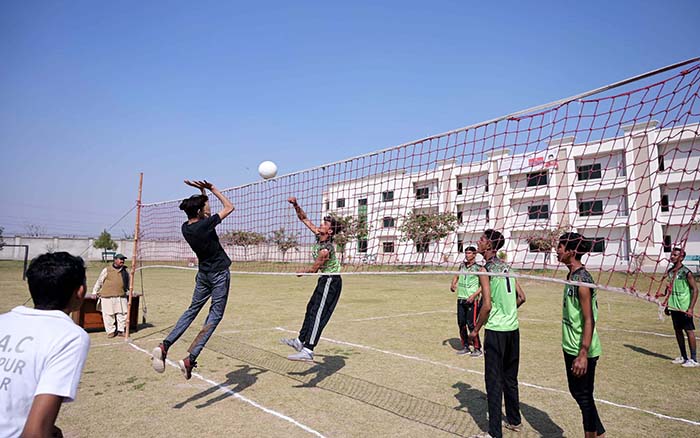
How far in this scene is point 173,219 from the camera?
11.0 m

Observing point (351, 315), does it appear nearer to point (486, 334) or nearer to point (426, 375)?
point (426, 375)

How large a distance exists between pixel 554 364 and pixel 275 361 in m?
4.70

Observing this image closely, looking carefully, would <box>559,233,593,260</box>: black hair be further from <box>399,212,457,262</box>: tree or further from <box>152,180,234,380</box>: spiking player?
<box>152,180,234,380</box>: spiking player

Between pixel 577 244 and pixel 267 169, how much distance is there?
19.7ft

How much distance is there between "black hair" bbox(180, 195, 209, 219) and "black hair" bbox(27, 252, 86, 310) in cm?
341

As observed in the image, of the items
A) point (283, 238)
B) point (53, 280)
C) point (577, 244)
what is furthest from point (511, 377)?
point (283, 238)

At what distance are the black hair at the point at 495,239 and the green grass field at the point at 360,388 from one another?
1952 mm

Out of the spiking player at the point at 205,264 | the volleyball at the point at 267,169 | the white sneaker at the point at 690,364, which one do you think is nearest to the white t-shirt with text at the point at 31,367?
the spiking player at the point at 205,264

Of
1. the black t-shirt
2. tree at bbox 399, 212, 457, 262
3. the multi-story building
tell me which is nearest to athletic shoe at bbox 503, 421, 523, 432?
the multi-story building

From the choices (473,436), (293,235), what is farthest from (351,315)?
(473,436)

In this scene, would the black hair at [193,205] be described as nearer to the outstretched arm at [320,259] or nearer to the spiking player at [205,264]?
the spiking player at [205,264]

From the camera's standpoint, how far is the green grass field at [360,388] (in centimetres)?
489

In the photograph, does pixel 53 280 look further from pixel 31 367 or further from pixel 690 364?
pixel 690 364

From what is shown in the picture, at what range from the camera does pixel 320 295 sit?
6.34 meters
